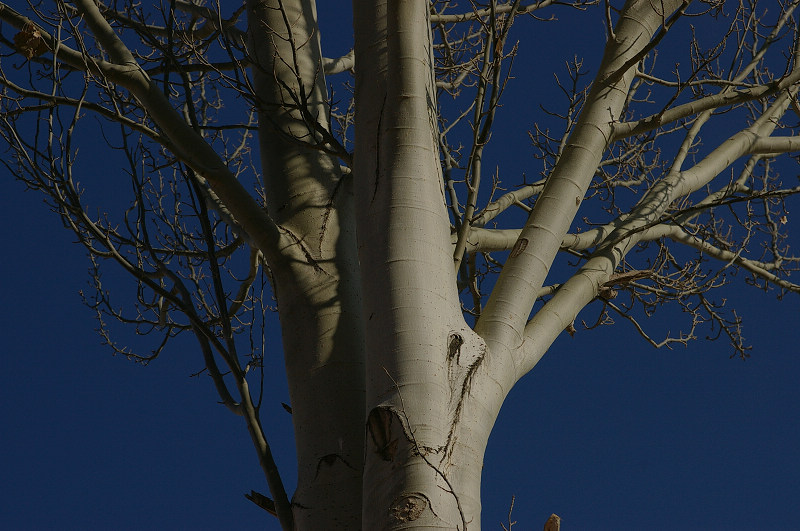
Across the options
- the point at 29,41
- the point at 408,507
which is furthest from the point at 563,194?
the point at 29,41

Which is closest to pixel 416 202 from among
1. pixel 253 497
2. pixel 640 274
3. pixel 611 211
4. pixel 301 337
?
pixel 301 337

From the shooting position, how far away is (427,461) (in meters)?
1.82

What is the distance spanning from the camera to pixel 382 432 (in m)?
1.89

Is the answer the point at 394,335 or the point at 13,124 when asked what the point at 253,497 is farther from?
the point at 13,124

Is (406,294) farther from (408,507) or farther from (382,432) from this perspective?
(408,507)

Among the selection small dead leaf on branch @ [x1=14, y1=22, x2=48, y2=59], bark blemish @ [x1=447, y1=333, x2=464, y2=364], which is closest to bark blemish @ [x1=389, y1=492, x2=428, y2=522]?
bark blemish @ [x1=447, y1=333, x2=464, y2=364]

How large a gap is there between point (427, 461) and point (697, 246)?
3.25 m

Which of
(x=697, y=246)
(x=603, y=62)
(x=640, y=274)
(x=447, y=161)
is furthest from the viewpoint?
(x=697, y=246)

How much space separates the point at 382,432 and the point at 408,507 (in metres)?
0.20

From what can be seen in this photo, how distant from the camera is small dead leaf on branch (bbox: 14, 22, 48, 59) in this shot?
254cm

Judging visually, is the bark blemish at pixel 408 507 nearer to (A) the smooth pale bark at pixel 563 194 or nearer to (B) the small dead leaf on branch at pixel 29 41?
(A) the smooth pale bark at pixel 563 194

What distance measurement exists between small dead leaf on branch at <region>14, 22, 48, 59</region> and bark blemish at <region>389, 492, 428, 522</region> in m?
1.90

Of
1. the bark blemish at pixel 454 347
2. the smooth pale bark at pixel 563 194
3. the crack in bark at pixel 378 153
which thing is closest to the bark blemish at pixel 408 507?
the bark blemish at pixel 454 347

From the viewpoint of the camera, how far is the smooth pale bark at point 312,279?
2221 millimetres
